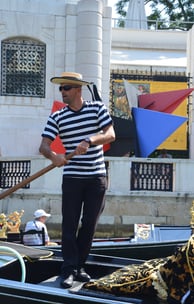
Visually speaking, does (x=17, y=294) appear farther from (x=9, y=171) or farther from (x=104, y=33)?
(x=104, y=33)

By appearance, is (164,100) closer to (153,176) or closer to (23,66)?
(23,66)

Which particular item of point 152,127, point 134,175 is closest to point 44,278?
point 134,175

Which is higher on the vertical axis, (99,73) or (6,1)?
(6,1)

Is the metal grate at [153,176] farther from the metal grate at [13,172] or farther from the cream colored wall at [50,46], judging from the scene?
the cream colored wall at [50,46]

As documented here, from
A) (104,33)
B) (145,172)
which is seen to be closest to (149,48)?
(104,33)

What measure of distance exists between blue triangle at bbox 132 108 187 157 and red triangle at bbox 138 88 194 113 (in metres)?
1.60

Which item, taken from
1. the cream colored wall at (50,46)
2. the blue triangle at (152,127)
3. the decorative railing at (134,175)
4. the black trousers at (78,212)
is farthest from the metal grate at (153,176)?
the black trousers at (78,212)

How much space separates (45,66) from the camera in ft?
48.6

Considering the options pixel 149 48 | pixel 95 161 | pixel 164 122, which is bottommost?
pixel 95 161

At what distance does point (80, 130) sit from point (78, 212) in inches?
20.3

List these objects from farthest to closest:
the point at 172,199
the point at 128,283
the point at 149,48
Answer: the point at 149,48 → the point at 172,199 → the point at 128,283

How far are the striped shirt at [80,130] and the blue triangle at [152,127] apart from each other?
30.7 feet

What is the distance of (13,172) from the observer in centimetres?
1222

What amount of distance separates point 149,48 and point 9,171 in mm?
14766
